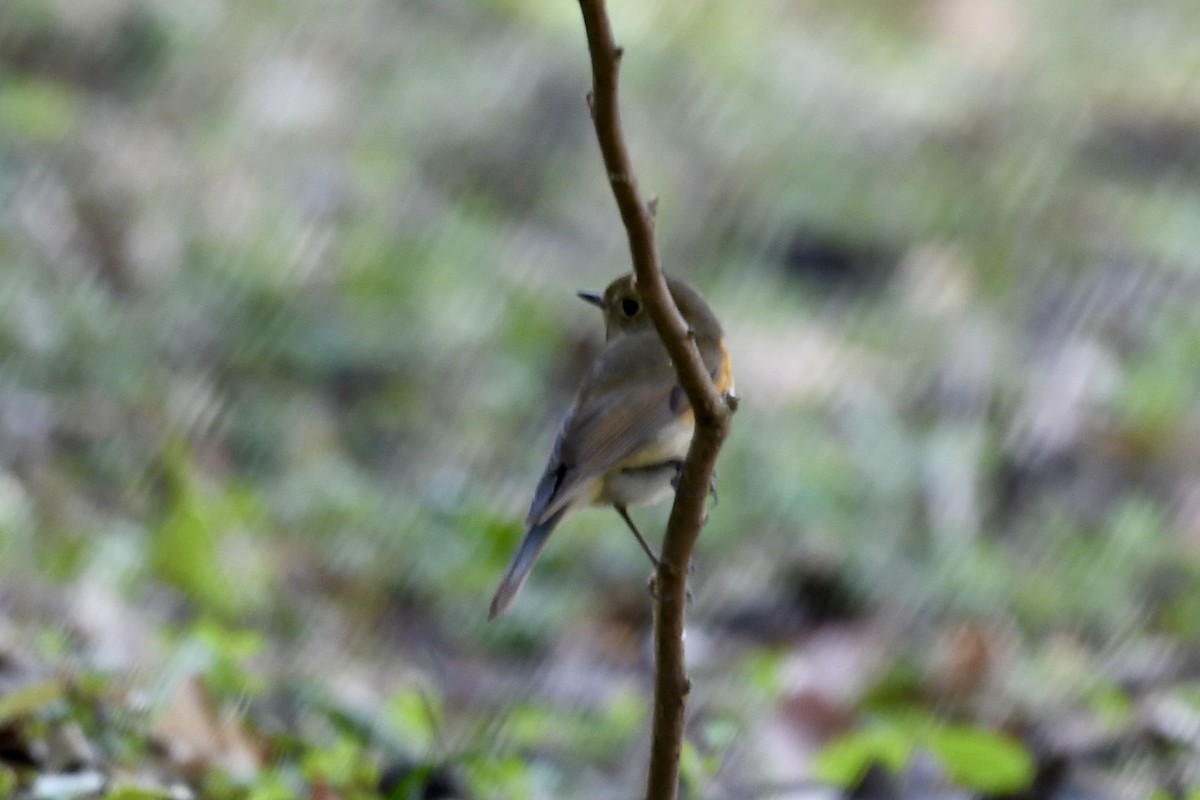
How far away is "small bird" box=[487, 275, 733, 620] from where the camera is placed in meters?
2.84

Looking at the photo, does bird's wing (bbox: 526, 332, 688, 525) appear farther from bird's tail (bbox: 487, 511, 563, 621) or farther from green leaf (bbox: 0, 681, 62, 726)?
green leaf (bbox: 0, 681, 62, 726)

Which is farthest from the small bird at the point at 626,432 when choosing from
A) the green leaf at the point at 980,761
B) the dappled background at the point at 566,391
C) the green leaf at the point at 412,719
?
Answer: the green leaf at the point at 980,761

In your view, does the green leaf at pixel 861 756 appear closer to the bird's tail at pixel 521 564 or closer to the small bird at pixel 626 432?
the small bird at pixel 626 432

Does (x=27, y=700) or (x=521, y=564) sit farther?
(x=27, y=700)

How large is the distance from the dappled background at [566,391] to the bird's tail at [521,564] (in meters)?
0.41

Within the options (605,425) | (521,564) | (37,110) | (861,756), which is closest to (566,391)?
(37,110)

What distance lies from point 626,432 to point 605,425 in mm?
89

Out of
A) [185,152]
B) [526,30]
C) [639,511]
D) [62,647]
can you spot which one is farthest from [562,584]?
[526,30]

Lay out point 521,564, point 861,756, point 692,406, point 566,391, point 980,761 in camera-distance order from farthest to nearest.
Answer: point 566,391, point 861,756, point 980,761, point 521,564, point 692,406

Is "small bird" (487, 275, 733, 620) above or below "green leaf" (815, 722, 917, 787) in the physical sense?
above

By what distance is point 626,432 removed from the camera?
2.90m

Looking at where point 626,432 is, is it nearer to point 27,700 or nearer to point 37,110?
point 27,700

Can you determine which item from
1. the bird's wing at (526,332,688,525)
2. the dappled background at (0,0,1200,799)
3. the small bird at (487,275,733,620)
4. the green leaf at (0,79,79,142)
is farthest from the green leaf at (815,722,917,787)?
the green leaf at (0,79,79,142)

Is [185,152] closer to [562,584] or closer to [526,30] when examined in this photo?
[526,30]
